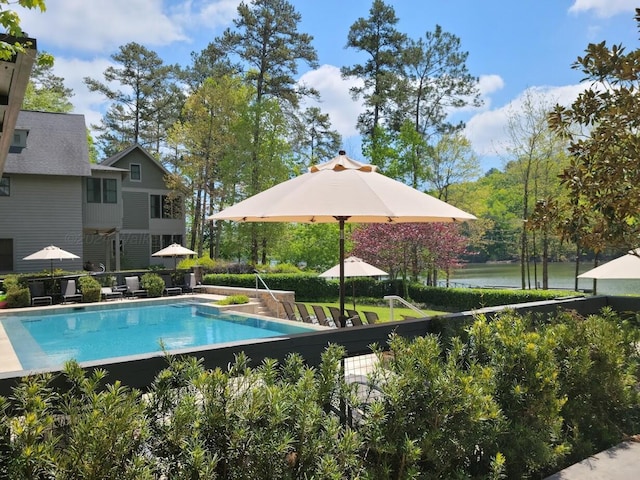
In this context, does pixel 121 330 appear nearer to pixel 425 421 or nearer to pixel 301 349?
pixel 301 349

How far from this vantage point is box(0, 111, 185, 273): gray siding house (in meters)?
23.0

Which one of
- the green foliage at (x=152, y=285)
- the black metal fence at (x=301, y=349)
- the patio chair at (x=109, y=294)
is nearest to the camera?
the black metal fence at (x=301, y=349)

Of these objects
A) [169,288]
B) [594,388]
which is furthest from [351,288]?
[594,388]

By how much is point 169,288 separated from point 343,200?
17001mm

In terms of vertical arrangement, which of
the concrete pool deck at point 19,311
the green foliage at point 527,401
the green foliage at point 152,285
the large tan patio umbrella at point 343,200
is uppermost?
the large tan patio umbrella at point 343,200

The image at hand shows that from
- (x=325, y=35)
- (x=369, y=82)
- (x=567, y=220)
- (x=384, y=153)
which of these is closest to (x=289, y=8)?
(x=325, y=35)

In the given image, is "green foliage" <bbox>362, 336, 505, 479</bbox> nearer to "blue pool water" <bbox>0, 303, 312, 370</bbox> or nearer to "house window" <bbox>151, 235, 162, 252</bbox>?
"blue pool water" <bbox>0, 303, 312, 370</bbox>

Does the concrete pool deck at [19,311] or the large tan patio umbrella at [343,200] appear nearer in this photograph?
the large tan patio umbrella at [343,200]

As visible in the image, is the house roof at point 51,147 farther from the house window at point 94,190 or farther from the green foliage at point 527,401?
→ the green foliage at point 527,401

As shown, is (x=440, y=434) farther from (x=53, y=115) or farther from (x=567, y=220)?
(x=53, y=115)

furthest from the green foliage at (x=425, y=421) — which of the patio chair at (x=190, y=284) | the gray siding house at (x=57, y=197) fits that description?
the gray siding house at (x=57, y=197)

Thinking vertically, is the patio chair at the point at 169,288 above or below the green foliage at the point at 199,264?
below

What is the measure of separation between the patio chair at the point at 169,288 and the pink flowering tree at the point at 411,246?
27.9 feet

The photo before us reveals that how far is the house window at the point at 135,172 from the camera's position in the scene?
101ft
